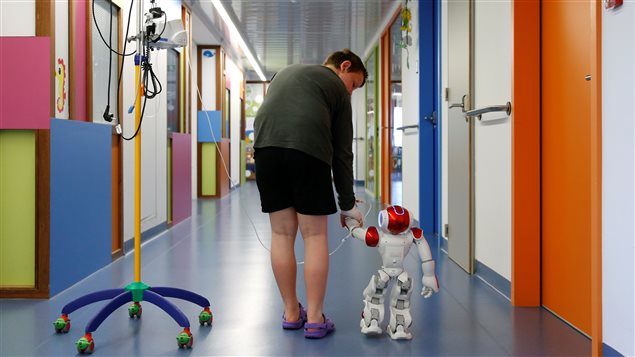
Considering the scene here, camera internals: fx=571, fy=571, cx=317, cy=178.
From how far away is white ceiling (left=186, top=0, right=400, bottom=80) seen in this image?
23.6 ft

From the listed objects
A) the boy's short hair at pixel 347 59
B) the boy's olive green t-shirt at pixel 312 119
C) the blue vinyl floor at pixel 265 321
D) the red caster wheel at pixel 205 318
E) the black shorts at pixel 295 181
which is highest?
the boy's short hair at pixel 347 59

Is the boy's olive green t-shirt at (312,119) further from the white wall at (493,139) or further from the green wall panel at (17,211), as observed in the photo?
the green wall panel at (17,211)

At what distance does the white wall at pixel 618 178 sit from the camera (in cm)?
169

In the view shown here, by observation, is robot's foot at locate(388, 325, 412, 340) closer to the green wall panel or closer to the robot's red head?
the robot's red head

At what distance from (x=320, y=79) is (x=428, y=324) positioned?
112 cm

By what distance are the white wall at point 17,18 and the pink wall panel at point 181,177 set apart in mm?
3003

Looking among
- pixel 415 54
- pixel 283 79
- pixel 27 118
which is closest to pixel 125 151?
pixel 27 118

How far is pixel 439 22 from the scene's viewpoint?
4.50 meters

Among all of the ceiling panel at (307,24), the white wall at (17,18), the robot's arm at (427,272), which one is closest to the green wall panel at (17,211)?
the white wall at (17,18)

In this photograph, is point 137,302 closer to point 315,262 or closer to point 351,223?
point 315,262

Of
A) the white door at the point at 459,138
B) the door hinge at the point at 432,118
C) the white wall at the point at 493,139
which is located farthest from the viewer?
the door hinge at the point at 432,118

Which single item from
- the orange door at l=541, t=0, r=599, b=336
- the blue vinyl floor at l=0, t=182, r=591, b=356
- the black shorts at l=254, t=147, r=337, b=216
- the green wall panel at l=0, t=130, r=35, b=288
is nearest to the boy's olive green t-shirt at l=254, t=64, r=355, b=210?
the black shorts at l=254, t=147, r=337, b=216

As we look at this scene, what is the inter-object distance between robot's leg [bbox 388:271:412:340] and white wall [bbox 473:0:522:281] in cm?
86

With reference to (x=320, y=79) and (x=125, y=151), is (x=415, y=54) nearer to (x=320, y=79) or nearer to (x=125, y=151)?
(x=125, y=151)
